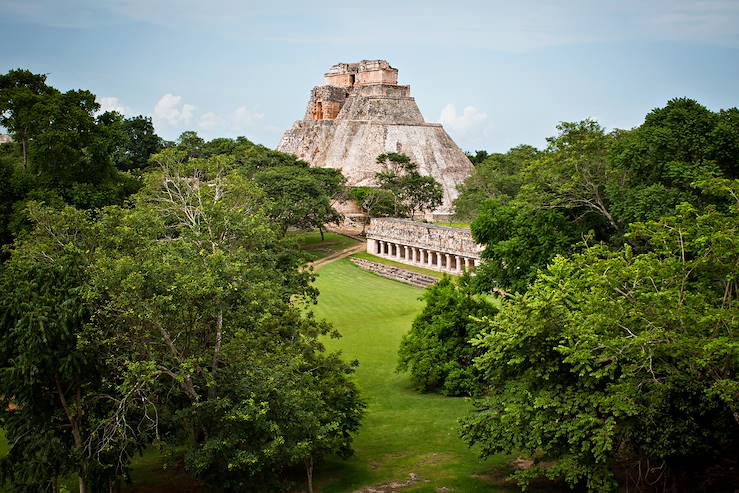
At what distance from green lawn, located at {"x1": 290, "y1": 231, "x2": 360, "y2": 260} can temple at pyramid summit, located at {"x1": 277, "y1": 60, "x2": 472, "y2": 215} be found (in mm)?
11595

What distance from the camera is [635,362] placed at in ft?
51.5

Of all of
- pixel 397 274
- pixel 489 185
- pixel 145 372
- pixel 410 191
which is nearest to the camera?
pixel 145 372

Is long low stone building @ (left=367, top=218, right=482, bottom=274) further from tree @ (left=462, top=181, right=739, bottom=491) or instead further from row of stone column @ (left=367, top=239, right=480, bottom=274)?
tree @ (left=462, top=181, right=739, bottom=491)

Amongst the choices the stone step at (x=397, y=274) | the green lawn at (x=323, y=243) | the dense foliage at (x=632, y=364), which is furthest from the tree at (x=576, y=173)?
the green lawn at (x=323, y=243)

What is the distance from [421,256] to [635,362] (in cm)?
3745

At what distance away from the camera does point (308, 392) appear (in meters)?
17.6

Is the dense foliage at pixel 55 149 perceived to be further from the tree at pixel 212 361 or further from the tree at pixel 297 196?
the tree at pixel 297 196

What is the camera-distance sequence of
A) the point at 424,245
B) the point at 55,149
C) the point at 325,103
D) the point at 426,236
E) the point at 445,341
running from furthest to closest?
the point at 325,103, the point at 424,245, the point at 426,236, the point at 55,149, the point at 445,341

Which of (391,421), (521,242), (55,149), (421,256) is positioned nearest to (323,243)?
(421,256)

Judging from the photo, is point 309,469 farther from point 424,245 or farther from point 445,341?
point 424,245

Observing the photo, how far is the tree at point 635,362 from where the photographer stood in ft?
50.4

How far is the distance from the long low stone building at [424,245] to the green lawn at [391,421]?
22.2 ft

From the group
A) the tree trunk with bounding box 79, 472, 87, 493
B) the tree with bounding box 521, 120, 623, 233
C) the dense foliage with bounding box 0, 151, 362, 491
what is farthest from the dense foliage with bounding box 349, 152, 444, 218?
the tree trunk with bounding box 79, 472, 87, 493

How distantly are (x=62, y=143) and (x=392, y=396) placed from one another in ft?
51.7
